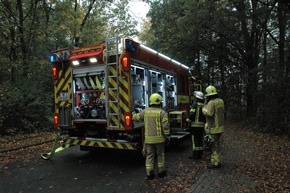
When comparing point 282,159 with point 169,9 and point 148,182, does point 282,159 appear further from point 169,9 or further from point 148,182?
point 169,9

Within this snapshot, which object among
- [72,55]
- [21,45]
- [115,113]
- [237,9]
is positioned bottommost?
[115,113]

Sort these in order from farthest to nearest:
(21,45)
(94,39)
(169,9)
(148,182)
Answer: (169,9), (94,39), (21,45), (148,182)

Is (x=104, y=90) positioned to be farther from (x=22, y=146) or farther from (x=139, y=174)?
(x=22, y=146)

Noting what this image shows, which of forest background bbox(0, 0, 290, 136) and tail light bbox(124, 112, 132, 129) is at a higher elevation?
forest background bbox(0, 0, 290, 136)

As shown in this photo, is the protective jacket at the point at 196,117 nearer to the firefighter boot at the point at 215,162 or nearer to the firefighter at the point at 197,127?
the firefighter at the point at 197,127

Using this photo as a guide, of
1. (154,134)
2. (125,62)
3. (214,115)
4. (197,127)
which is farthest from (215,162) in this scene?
(125,62)

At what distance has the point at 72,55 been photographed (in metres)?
6.78

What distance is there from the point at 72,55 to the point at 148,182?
11.9 feet

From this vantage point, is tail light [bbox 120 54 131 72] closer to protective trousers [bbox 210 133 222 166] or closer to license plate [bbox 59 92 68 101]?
license plate [bbox 59 92 68 101]

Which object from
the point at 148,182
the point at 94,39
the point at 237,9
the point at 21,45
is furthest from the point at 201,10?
the point at 148,182

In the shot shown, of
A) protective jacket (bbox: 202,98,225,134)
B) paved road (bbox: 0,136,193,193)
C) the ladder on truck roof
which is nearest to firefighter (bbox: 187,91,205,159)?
paved road (bbox: 0,136,193,193)

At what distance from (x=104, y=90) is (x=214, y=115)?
8.74 ft

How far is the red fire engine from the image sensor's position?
19.9ft

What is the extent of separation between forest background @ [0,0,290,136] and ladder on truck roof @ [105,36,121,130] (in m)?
5.64
